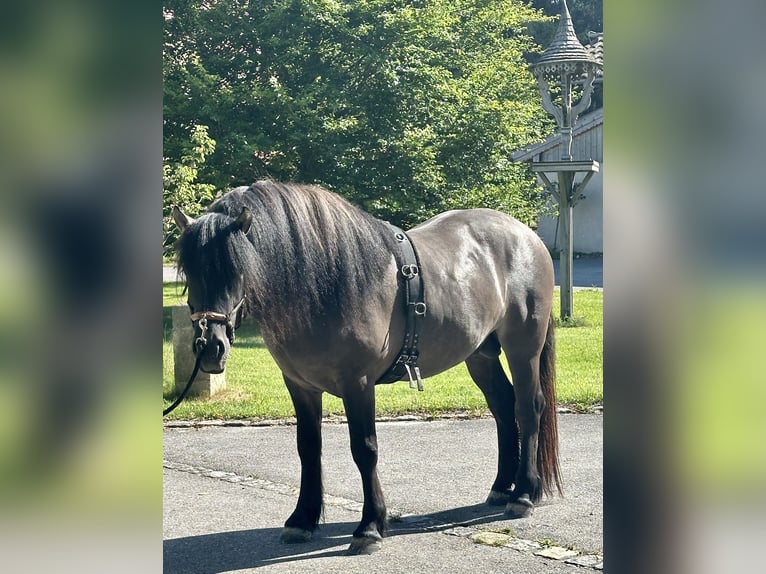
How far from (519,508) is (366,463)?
42.2 inches

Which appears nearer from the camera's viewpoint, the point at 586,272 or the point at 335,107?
the point at 335,107

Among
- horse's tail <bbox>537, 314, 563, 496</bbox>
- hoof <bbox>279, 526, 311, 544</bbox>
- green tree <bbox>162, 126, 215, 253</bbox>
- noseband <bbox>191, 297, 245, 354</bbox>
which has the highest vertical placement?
green tree <bbox>162, 126, 215, 253</bbox>

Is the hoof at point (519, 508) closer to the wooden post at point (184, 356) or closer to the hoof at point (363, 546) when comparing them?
the hoof at point (363, 546)

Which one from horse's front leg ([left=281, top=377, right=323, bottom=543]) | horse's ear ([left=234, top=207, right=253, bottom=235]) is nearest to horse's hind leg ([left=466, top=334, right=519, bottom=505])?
horse's front leg ([left=281, top=377, right=323, bottom=543])

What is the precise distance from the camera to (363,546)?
159 inches

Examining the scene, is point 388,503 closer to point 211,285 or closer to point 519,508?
point 519,508

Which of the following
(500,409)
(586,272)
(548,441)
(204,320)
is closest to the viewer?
(204,320)

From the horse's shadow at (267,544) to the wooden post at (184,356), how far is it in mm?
3114

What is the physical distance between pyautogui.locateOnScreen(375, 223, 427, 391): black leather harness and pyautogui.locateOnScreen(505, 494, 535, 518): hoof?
36.9 inches

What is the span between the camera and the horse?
358 centimetres

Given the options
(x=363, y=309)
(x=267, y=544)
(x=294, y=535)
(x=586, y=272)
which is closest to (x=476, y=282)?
(x=363, y=309)

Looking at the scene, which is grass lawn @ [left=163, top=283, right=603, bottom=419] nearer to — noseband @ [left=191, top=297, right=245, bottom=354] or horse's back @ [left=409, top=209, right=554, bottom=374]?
horse's back @ [left=409, top=209, right=554, bottom=374]
